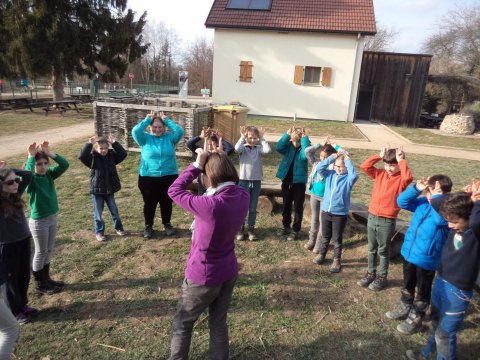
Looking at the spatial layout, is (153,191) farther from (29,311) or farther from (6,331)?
(6,331)

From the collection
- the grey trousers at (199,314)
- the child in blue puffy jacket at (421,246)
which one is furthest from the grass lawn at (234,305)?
the grey trousers at (199,314)

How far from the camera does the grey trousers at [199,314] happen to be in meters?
2.23

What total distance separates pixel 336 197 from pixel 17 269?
3.12m

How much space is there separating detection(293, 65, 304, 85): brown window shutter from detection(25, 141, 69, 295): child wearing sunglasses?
16607mm

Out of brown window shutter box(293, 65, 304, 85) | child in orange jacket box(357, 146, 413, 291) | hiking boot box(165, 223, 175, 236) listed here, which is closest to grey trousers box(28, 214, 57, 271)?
hiking boot box(165, 223, 175, 236)

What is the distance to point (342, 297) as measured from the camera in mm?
3441

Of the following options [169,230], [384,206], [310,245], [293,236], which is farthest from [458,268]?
[169,230]

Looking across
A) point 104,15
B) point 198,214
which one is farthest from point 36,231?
point 104,15

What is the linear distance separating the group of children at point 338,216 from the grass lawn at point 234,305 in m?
0.19

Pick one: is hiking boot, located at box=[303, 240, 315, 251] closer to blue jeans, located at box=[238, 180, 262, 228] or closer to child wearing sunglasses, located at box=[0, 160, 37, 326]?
blue jeans, located at box=[238, 180, 262, 228]

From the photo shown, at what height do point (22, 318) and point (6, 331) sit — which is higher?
point (6, 331)

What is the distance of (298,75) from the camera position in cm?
1827

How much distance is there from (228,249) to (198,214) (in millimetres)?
343

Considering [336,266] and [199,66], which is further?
[199,66]
